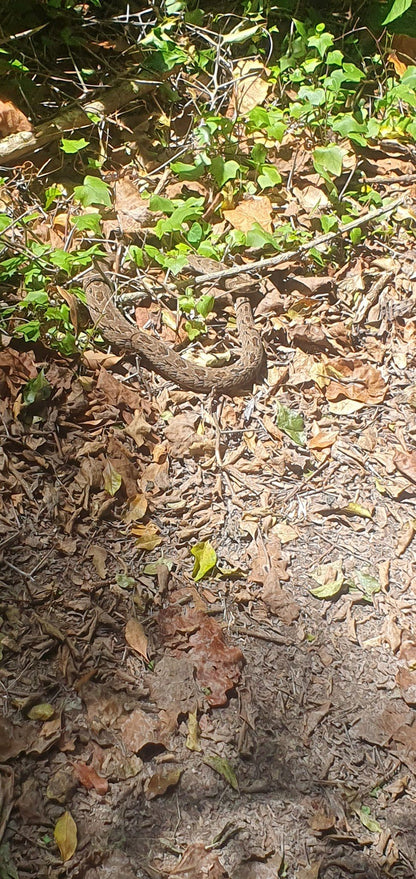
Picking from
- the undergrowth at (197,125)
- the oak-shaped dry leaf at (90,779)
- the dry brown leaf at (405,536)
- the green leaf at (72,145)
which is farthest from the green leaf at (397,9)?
the oak-shaped dry leaf at (90,779)

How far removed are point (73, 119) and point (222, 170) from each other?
85 centimetres

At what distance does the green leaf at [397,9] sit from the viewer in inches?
146

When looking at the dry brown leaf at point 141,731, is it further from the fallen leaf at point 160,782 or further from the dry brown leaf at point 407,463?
the dry brown leaf at point 407,463

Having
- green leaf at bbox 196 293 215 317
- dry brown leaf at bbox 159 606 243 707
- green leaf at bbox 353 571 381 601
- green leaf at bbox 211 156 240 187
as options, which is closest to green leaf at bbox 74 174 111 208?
green leaf at bbox 211 156 240 187

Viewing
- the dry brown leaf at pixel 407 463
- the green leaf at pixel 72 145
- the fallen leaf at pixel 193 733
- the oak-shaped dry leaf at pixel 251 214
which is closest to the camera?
the fallen leaf at pixel 193 733

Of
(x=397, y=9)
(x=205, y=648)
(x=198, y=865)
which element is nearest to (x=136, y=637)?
(x=205, y=648)

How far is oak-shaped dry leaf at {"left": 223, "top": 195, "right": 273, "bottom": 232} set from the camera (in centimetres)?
361

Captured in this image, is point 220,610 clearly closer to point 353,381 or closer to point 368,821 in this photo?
point 368,821

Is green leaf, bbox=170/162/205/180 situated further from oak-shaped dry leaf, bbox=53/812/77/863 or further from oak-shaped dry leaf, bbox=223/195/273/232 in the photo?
oak-shaped dry leaf, bbox=53/812/77/863

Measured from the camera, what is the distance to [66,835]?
210 cm

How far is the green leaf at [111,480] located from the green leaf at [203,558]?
0.39m

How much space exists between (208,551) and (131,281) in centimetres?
142

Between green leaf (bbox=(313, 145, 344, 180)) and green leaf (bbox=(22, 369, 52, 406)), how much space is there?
1.80m

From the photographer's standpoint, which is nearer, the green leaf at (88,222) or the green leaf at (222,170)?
the green leaf at (88,222)
